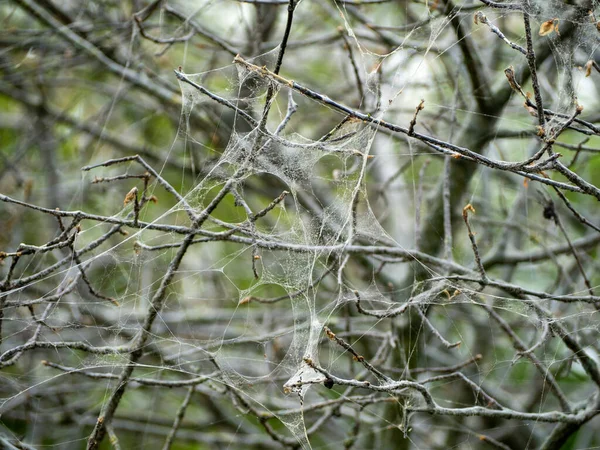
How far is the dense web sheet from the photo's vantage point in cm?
232

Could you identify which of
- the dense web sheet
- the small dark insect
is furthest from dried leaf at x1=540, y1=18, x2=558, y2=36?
the small dark insect

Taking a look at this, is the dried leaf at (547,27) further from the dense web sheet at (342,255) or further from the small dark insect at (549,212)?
the small dark insect at (549,212)

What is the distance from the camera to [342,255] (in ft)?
9.82

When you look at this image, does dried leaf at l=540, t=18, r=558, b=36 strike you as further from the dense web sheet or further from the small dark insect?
the small dark insect

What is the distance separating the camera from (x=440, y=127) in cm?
462

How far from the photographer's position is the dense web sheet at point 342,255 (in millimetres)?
2318

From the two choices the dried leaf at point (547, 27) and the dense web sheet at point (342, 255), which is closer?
the dried leaf at point (547, 27)

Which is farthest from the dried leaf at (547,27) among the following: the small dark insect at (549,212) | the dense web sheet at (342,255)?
the small dark insect at (549,212)

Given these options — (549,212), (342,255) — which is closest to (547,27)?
(549,212)

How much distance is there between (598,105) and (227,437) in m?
3.71

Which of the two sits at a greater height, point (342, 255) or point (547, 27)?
point (547, 27)

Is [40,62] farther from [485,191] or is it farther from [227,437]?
[485,191]

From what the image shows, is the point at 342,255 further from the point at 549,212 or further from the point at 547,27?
the point at 547,27

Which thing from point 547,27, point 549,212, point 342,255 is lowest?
point 342,255
